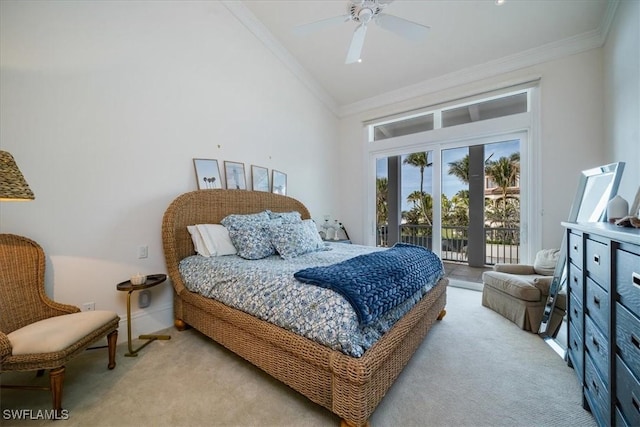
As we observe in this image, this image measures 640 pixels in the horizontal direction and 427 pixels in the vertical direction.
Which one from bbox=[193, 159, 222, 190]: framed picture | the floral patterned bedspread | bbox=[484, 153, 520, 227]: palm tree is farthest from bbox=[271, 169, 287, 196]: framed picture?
bbox=[484, 153, 520, 227]: palm tree

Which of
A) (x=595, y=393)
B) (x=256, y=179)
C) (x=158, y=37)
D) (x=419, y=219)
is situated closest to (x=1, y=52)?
(x=158, y=37)

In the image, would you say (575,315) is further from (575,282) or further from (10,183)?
(10,183)

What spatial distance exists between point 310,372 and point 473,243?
3610mm

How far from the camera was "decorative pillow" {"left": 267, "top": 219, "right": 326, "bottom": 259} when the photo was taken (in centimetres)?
245

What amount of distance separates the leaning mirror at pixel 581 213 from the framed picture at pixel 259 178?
3206 millimetres

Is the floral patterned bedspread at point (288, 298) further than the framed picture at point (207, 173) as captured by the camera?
No

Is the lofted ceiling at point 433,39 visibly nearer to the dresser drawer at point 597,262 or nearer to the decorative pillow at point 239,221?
the decorative pillow at point 239,221

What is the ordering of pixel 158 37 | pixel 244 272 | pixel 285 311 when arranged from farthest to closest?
pixel 158 37
pixel 244 272
pixel 285 311

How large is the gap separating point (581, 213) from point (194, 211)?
3.66 m

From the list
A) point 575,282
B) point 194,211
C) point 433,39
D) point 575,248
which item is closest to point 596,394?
point 575,282

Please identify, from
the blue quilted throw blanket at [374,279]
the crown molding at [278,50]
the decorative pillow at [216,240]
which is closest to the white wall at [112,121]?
the crown molding at [278,50]

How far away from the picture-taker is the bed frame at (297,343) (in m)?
1.22

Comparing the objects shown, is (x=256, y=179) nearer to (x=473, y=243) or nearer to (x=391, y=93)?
(x=391, y=93)

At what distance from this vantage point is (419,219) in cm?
427
